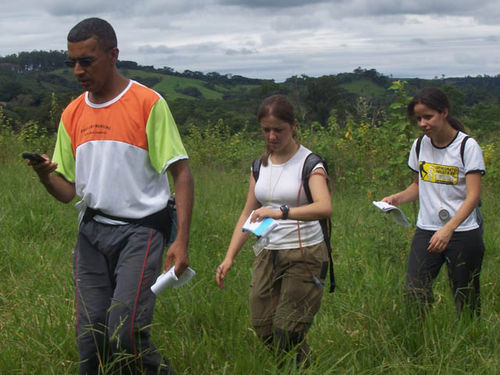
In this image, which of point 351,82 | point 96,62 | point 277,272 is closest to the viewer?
point 96,62

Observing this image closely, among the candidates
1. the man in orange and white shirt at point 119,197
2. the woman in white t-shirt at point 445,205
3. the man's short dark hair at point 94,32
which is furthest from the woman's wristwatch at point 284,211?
the man's short dark hair at point 94,32

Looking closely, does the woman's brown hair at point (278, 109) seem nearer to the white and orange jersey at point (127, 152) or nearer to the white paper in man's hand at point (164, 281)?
the white and orange jersey at point (127, 152)

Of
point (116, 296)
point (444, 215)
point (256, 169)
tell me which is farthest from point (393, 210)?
point (116, 296)

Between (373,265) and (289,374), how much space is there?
2.12 m

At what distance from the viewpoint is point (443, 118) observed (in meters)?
3.61

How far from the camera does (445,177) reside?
11.8 feet

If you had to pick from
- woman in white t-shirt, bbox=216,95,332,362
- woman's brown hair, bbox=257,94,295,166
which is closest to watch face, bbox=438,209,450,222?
woman in white t-shirt, bbox=216,95,332,362

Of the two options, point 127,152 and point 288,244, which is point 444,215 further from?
point 127,152

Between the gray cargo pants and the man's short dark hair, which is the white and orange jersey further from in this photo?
the man's short dark hair

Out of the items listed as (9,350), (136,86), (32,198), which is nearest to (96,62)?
(136,86)

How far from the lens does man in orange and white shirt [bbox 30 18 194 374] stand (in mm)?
2834

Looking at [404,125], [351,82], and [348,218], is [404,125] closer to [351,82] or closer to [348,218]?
[348,218]

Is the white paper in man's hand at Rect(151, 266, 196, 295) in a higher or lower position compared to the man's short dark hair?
lower

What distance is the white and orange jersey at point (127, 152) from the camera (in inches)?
112
